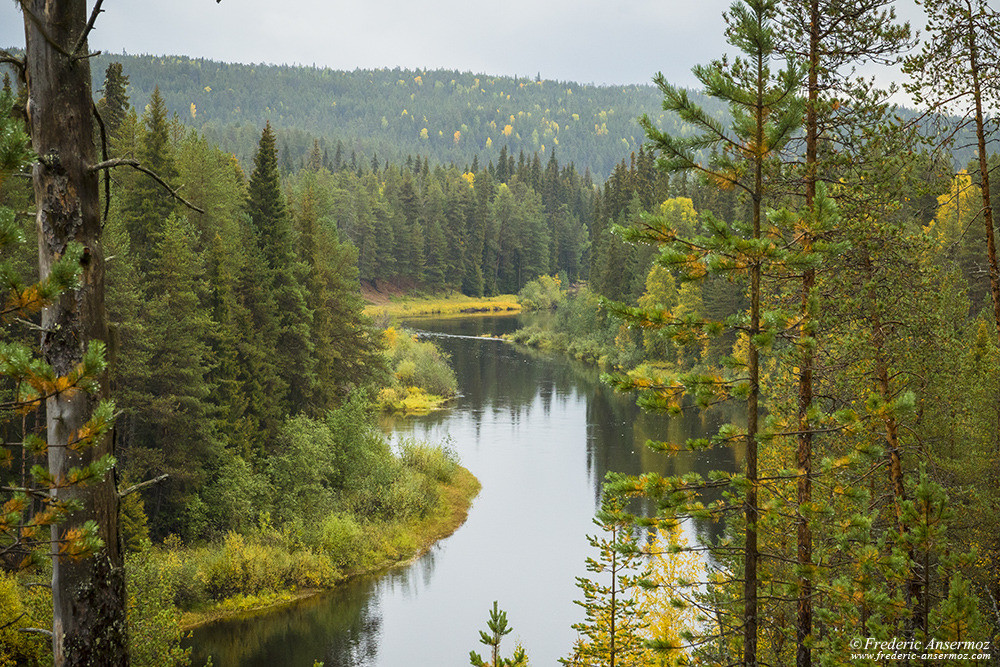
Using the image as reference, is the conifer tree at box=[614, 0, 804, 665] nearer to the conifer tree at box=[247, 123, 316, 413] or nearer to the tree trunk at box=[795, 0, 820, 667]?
the tree trunk at box=[795, 0, 820, 667]

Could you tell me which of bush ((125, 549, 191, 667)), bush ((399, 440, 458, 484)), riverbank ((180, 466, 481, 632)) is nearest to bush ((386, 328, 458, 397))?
bush ((399, 440, 458, 484))

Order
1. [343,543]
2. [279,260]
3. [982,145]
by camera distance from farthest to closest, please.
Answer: [279,260] < [343,543] < [982,145]

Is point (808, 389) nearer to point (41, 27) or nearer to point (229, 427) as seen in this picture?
point (41, 27)

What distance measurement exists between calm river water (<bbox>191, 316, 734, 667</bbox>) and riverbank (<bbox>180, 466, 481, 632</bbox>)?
0.40 m

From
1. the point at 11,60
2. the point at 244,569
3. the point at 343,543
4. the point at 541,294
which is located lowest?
the point at 343,543

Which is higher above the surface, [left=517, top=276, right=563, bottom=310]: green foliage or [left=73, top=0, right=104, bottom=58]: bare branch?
[left=73, top=0, right=104, bottom=58]: bare branch

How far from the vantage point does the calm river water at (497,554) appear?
22.5m

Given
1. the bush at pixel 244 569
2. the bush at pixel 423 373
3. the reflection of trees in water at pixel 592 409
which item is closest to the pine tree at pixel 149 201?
the bush at pixel 244 569

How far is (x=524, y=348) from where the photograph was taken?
72625 mm

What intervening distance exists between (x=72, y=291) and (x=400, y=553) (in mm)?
25293

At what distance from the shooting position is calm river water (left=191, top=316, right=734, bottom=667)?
73.8ft

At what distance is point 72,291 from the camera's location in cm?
528

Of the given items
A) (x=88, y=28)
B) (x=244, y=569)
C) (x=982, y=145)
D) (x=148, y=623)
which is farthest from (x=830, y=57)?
(x=244, y=569)

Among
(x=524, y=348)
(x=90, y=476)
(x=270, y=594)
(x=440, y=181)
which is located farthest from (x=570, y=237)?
(x=90, y=476)
